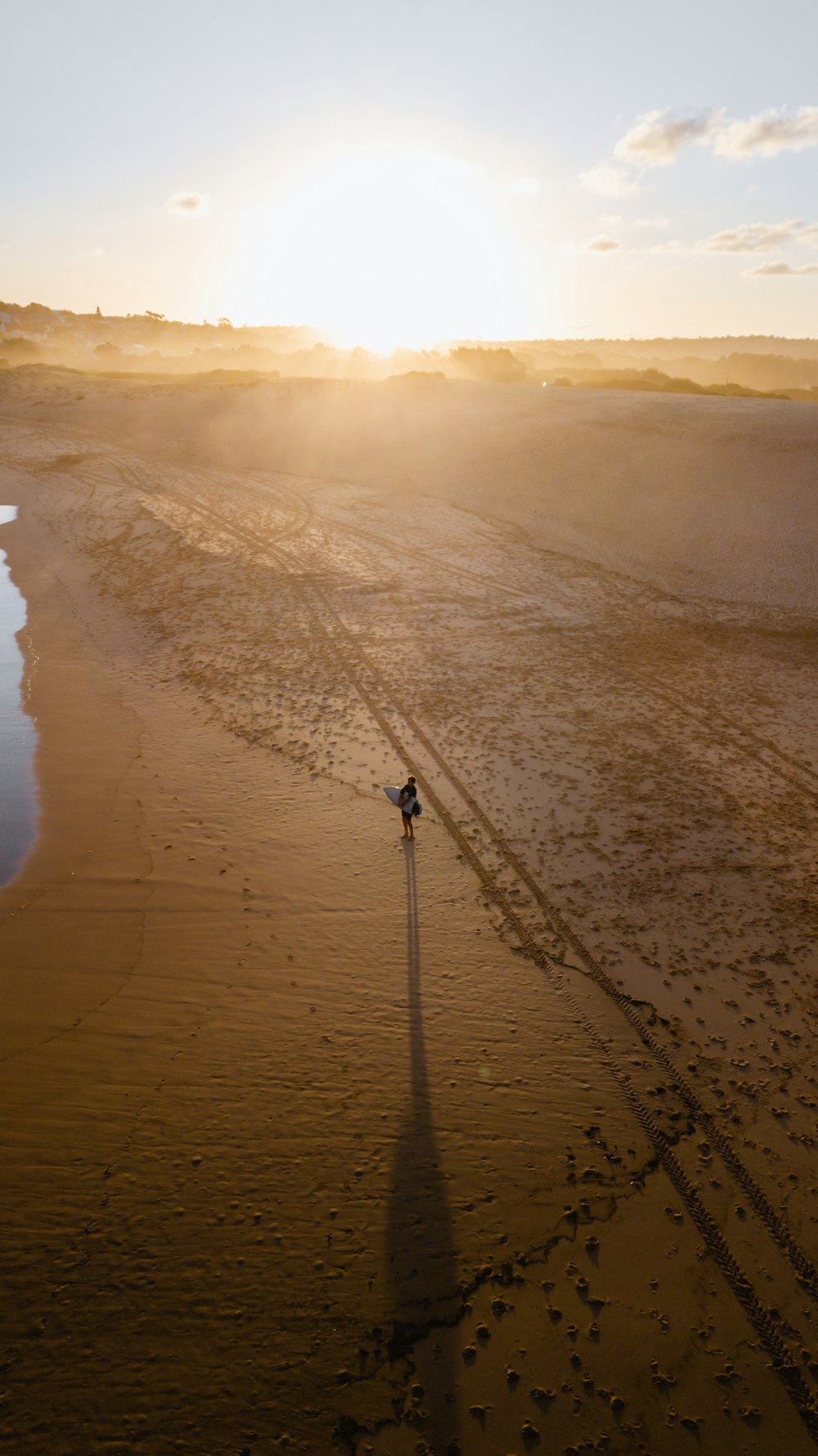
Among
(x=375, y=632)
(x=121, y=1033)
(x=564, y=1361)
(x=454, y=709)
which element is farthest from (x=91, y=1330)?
(x=375, y=632)

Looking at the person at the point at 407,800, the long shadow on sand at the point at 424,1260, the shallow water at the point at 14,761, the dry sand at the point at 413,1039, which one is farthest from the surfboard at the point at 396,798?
the shallow water at the point at 14,761

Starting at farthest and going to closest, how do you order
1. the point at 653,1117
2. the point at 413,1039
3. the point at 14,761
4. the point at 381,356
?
the point at 381,356 → the point at 14,761 → the point at 413,1039 → the point at 653,1117

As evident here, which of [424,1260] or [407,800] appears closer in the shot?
[424,1260]

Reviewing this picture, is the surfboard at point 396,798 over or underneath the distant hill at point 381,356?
underneath

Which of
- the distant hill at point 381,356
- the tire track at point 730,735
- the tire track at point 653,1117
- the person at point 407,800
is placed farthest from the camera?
the distant hill at point 381,356

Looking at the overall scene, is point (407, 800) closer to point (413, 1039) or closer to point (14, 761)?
point (413, 1039)

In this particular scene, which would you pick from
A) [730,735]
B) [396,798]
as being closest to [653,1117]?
[396,798]

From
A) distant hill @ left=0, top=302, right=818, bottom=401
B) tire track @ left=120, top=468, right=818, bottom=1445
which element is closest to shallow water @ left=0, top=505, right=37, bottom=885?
tire track @ left=120, top=468, right=818, bottom=1445

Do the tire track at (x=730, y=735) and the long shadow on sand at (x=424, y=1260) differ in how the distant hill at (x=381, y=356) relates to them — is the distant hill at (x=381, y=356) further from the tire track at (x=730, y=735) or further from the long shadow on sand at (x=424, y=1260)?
the long shadow on sand at (x=424, y=1260)
